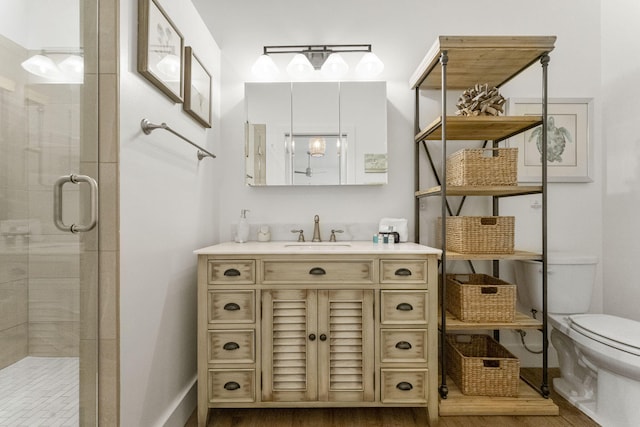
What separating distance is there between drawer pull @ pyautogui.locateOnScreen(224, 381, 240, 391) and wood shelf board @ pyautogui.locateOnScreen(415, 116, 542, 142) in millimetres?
1753

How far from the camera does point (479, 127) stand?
7.17 feet

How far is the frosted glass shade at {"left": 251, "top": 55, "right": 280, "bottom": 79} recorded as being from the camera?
7.94 ft

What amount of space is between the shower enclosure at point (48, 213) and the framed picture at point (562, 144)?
2489mm

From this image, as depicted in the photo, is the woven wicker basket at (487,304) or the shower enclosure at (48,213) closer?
the shower enclosure at (48,213)

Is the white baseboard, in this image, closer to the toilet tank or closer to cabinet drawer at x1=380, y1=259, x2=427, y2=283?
cabinet drawer at x1=380, y1=259, x2=427, y2=283

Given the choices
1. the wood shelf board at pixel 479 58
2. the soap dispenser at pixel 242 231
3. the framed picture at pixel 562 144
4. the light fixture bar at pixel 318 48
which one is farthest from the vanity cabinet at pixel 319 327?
the light fixture bar at pixel 318 48

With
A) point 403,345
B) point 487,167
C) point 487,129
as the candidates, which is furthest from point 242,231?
point 487,129

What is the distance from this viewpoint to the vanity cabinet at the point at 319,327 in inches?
72.6

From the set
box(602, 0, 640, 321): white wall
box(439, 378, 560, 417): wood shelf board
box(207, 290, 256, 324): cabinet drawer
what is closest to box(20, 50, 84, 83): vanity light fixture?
box(207, 290, 256, 324): cabinet drawer

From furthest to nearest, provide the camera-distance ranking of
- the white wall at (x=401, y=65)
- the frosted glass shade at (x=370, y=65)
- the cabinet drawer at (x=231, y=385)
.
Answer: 1. the white wall at (x=401, y=65)
2. the frosted glass shade at (x=370, y=65)
3. the cabinet drawer at (x=231, y=385)

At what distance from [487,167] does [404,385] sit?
1.26m

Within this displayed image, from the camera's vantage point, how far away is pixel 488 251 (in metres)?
2.07

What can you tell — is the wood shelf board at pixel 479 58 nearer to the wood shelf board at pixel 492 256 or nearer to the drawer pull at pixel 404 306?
the wood shelf board at pixel 492 256

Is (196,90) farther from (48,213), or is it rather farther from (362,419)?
(362,419)
